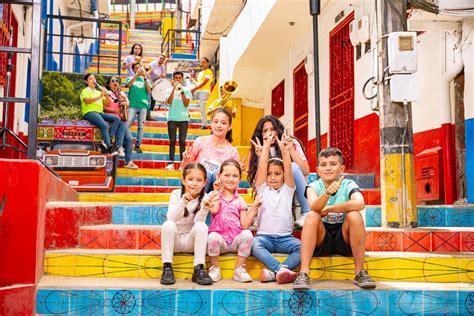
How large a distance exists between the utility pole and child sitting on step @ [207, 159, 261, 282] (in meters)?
1.47

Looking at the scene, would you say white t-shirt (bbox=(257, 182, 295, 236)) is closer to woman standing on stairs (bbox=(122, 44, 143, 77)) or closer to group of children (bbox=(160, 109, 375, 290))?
group of children (bbox=(160, 109, 375, 290))

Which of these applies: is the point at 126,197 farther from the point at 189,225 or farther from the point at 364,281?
the point at 364,281

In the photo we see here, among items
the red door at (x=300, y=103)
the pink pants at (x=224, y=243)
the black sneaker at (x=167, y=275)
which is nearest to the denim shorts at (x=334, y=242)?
the pink pants at (x=224, y=243)

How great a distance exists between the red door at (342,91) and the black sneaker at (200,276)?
5043 millimetres

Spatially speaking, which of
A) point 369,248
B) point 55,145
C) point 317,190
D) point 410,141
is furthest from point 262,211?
point 55,145

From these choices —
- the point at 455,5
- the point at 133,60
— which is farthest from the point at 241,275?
the point at 133,60

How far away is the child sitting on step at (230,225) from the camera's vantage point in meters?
4.09

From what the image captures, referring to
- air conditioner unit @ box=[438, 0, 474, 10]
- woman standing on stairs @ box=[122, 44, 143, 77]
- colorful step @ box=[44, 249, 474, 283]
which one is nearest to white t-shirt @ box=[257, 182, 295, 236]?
colorful step @ box=[44, 249, 474, 283]

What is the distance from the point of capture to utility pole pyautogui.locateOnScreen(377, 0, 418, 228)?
5.16 metres

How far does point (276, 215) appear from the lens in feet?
14.4

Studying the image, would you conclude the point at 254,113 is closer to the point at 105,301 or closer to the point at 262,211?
the point at 262,211

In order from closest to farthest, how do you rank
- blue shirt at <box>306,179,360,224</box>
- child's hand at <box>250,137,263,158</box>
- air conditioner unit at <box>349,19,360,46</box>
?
blue shirt at <box>306,179,360,224</box> → child's hand at <box>250,137,263,158</box> → air conditioner unit at <box>349,19,360,46</box>

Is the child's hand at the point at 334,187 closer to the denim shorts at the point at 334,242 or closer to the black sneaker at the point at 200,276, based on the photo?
the denim shorts at the point at 334,242

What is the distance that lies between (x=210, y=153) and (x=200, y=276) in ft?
4.76
